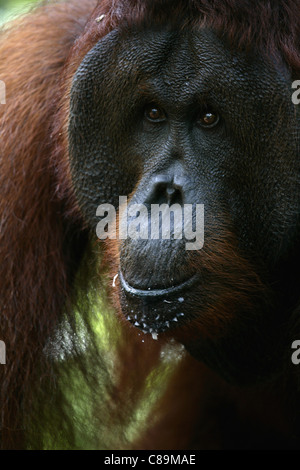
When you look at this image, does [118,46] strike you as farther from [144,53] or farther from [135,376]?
[135,376]

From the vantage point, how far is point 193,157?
8.02 feet

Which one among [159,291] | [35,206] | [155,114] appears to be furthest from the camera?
[35,206]

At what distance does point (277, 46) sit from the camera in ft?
8.09

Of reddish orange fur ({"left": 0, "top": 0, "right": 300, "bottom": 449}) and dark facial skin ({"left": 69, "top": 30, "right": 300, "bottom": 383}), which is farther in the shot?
Answer: reddish orange fur ({"left": 0, "top": 0, "right": 300, "bottom": 449})

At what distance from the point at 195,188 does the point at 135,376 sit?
1530 millimetres

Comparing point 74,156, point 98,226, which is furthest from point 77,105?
point 98,226

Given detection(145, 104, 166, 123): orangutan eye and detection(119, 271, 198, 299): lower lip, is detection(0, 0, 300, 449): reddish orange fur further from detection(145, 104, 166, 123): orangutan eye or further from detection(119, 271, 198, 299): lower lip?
detection(119, 271, 198, 299): lower lip

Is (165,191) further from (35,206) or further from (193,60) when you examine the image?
(35,206)

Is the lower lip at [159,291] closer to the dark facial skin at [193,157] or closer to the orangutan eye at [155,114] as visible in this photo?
the dark facial skin at [193,157]

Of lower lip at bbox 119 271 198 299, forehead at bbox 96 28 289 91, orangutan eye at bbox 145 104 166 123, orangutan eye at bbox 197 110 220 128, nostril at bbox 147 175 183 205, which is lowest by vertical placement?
lower lip at bbox 119 271 198 299

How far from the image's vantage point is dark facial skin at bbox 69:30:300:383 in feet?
7.97

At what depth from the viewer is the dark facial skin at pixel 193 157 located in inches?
95.7

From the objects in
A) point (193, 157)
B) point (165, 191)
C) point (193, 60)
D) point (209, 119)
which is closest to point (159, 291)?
point (165, 191)

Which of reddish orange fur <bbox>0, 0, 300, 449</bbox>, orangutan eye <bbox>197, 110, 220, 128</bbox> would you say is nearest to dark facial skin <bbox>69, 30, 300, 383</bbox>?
orangutan eye <bbox>197, 110, 220, 128</bbox>
